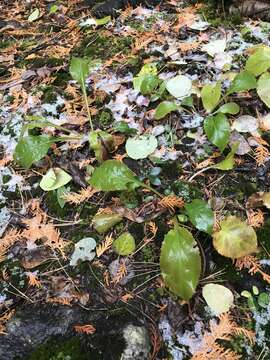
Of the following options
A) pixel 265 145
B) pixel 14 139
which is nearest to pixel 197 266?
pixel 265 145

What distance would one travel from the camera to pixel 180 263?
190 cm

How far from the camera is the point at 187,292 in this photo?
72.4 inches

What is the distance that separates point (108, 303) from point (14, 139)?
4.75 feet

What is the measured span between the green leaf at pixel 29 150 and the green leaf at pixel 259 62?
1459 millimetres

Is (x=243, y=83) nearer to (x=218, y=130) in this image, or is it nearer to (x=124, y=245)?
(x=218, y=130)

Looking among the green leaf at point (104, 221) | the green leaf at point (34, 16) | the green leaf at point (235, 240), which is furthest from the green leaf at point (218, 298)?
the green leaf at point (34, 16)

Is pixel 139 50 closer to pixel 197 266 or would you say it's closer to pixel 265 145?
pixel 265 145

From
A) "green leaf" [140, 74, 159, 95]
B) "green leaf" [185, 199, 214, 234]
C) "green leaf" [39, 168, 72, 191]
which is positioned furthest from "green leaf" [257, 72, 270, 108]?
"green leaf" [39, 168, 72, 191]

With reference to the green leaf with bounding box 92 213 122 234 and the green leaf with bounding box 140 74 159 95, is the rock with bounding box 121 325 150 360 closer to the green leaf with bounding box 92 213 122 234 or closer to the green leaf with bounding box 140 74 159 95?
the green leaf with bounding box 92 213 122 234

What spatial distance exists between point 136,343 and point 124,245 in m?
0.52

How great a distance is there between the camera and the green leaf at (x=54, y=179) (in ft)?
8.05

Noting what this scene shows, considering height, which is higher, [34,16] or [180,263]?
[34,16]

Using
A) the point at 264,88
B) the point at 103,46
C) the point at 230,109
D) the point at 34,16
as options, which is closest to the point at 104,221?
the point at 230,109

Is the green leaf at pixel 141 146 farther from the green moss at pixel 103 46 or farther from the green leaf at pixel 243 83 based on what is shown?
the green moss at pixel 103 46
